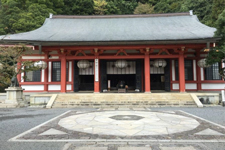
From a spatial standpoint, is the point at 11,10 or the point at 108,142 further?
the point at 11,10

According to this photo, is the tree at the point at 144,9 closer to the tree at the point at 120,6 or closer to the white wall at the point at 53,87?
the tree at the point at 120,6

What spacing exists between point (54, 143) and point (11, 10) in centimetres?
2785

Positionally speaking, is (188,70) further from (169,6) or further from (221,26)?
(169,6)

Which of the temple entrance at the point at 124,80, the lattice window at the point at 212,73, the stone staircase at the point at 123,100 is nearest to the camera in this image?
the stone staircase at the point at 123,100

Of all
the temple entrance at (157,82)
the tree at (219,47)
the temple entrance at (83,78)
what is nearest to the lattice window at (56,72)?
the temple entrance at (83,78)

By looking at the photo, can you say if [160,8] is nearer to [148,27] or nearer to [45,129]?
[148,27]

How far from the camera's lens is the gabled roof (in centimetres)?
1158

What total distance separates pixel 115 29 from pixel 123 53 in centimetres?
280

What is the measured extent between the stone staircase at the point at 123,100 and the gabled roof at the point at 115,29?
3.67m

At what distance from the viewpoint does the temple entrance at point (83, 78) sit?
1386cm

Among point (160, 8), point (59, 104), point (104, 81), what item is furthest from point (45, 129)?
point (160, 8)

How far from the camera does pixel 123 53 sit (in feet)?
43.2

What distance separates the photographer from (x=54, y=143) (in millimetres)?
3803

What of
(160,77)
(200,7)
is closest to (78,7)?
(200,7)
